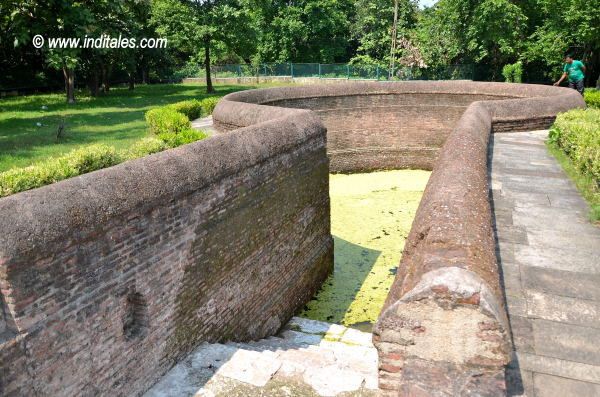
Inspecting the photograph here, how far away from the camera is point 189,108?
54.4ft

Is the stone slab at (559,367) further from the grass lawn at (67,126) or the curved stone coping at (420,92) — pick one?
the grass lawn at (67,126)

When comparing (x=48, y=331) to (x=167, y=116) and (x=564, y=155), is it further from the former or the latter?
(x=167, y=116)

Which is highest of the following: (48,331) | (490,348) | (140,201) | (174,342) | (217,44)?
(217,44)

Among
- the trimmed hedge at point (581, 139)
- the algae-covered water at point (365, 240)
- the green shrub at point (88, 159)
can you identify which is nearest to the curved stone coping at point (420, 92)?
the trimmed hedge at point (581, 139)

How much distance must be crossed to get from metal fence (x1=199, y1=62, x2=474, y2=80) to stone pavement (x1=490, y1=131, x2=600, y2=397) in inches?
982

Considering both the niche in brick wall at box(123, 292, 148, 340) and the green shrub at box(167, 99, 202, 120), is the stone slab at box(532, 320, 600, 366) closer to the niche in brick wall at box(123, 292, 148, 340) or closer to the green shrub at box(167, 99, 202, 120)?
the niche in brick wall at box(123, 292, 148, 340)

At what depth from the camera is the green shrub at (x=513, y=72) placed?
28.0 m

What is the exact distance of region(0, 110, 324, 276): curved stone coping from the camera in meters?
3.64

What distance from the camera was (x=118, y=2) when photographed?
17516mm

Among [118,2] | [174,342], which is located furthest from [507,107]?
[118,2]

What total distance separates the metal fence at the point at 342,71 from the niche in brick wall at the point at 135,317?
2950 centimetres

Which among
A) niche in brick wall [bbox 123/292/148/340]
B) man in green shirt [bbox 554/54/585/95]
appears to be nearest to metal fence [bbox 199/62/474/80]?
man in green shirt [bbox 554/54/585/95]

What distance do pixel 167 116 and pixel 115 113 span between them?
7461mm

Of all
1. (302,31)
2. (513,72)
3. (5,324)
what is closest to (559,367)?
(5,324)
